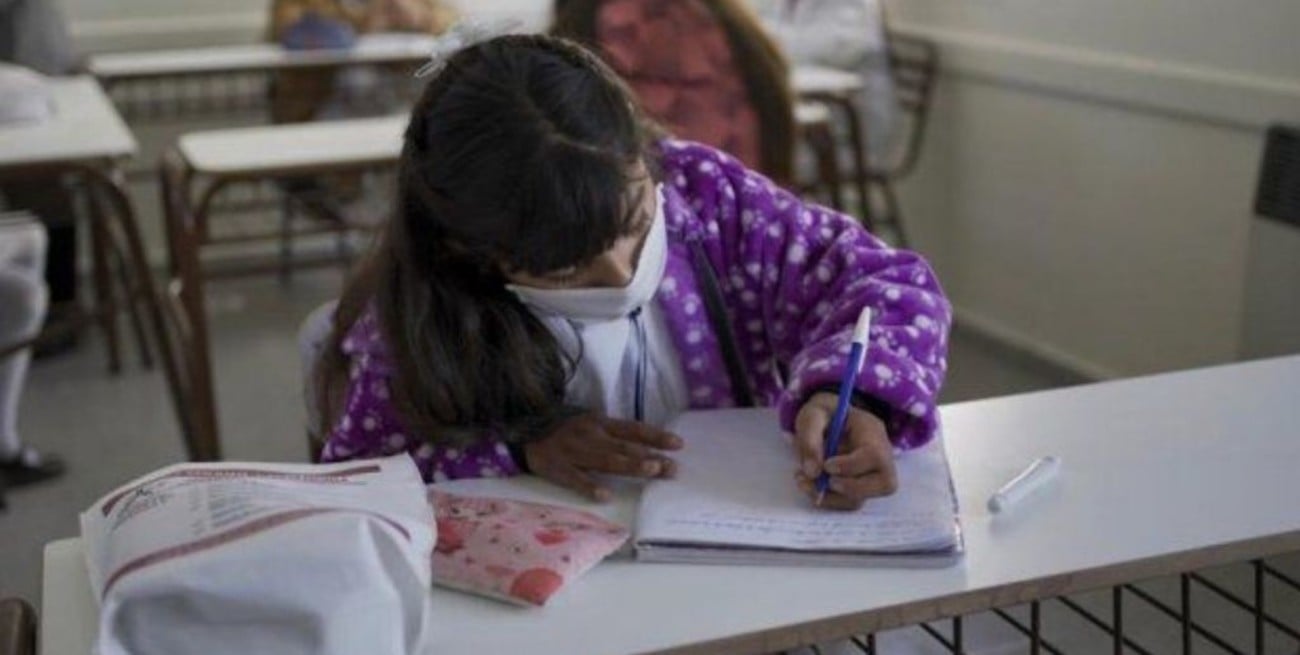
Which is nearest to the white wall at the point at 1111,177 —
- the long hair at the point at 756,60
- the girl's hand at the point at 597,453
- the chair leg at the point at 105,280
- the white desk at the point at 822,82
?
→ the white desk at the point at 822,82

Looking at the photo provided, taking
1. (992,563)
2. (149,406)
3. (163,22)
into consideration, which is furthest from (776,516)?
(163,22)

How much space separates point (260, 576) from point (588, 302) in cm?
46

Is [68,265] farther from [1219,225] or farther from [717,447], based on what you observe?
[717,447]

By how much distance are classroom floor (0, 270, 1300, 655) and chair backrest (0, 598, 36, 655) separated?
1.53 m

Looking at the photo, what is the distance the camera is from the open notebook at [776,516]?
1002mm

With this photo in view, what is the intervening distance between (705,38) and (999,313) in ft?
4.54

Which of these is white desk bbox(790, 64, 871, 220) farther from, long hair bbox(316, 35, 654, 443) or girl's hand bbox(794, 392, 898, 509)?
girl's hand bbox(794, 392, 898, 509)

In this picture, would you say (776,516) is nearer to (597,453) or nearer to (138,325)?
(597,453)

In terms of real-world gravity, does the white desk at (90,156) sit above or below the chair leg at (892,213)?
A: above

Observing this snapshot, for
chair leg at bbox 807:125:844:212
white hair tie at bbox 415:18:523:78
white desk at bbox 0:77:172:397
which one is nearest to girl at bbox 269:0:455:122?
white desk at bbox 0:77:172:397

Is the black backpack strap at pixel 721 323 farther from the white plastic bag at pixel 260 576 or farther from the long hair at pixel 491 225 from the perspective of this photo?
the white plastic bag at pixel 260 576

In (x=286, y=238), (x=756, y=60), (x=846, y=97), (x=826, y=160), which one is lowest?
(x=286, y=238)

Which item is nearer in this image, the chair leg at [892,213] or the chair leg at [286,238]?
the chair leg at [892,213]

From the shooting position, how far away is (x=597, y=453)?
1169mm
